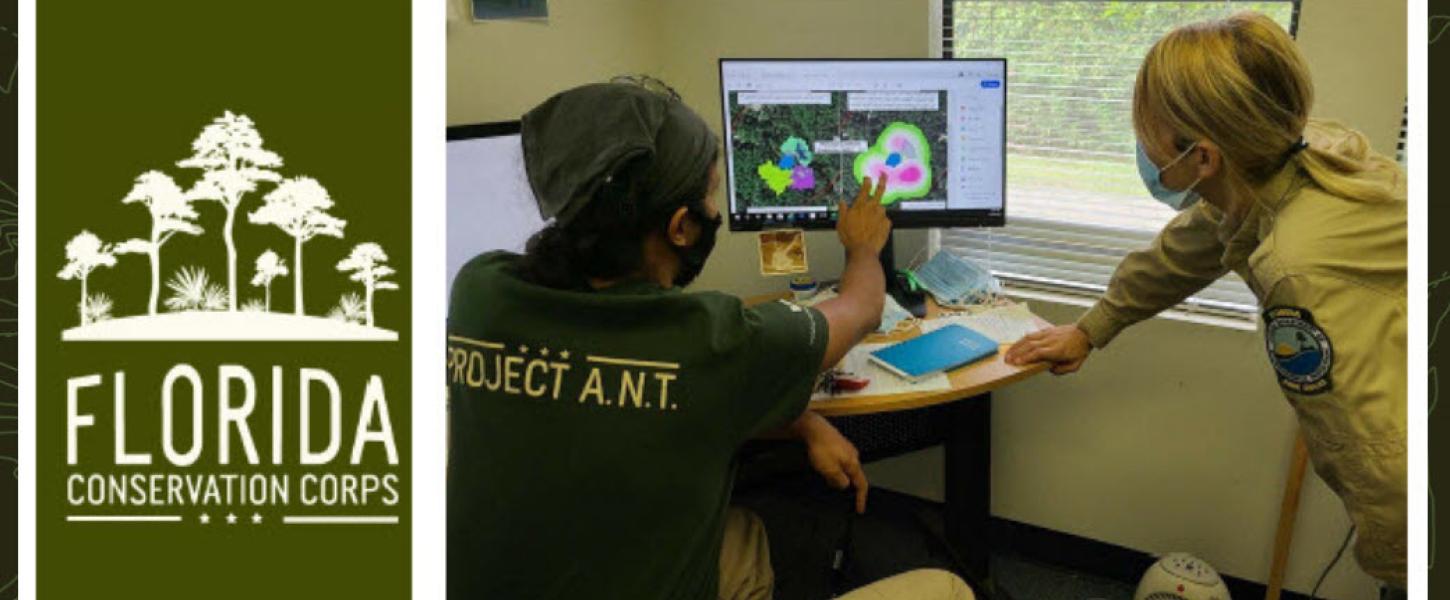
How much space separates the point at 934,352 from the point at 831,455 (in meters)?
0.49

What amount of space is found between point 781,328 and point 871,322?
12.3 inches

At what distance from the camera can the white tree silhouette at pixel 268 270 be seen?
106 centimetres

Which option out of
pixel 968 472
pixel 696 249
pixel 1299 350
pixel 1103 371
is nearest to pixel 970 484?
pixel 968 472

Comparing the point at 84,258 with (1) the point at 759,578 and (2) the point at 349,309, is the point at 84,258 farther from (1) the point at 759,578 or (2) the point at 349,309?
(1) the point at 759,578

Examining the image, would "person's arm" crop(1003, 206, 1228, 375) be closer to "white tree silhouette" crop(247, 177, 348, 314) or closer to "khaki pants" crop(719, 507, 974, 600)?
"khaki pants" crop(719, 507, 974, 600)

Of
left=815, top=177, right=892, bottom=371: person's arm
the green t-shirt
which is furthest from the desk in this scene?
the green t-shirt

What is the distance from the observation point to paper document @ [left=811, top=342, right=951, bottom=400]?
1.88 meters

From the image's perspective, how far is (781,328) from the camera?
4.53 feet

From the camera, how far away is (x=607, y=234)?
1355 mm

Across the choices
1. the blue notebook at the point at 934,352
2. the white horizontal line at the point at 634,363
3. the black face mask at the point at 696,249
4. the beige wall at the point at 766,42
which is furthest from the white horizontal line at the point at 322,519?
the beige wall at the point at 766,42

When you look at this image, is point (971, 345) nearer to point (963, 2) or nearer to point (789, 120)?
point (789, 120)

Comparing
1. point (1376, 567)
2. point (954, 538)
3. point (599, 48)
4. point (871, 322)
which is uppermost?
point (599, 48)

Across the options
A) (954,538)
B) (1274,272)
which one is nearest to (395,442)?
(1274,272)

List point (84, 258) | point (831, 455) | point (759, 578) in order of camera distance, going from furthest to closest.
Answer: point (759, 578), point (831, 455), point (84, 258)
